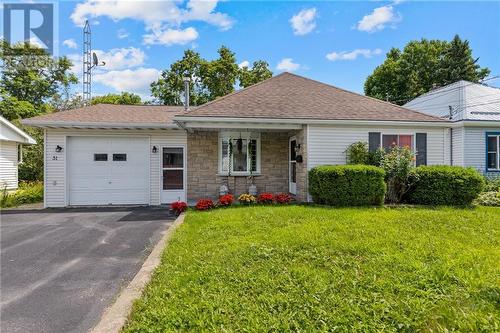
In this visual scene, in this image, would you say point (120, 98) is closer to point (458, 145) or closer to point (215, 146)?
point (215, 146)

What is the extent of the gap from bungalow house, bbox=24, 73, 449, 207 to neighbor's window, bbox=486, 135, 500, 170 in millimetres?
4431

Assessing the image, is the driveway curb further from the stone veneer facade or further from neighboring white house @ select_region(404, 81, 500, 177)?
neighboring white house @ select_region(404, 81, 500, 177)

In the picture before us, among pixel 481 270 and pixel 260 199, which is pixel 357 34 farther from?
pixel 481 270

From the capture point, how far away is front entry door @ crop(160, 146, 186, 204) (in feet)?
35.5

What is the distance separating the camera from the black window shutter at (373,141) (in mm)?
9742

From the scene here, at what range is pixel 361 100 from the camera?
11062mm

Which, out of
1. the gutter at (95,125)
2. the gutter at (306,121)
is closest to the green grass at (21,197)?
the gutter at (95,125)

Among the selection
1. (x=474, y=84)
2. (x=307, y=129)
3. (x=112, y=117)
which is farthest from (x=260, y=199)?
(x=474, y=84)

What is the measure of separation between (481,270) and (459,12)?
42.7 ft

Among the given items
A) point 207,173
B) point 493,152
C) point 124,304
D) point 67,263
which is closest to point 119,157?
point 207,173

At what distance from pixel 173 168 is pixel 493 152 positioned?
13.8 meters

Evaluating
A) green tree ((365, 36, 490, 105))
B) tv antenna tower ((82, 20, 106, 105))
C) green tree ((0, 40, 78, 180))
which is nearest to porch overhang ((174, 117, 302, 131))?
tv antenna tower ((82, 20, 106, 105))

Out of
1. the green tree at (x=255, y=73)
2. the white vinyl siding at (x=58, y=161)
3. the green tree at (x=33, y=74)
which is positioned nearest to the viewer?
the white vinyl siding at (x=58, y=161)

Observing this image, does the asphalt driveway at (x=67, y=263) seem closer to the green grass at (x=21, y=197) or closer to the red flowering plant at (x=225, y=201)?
the red flowering plant at (x=225, y=201)
